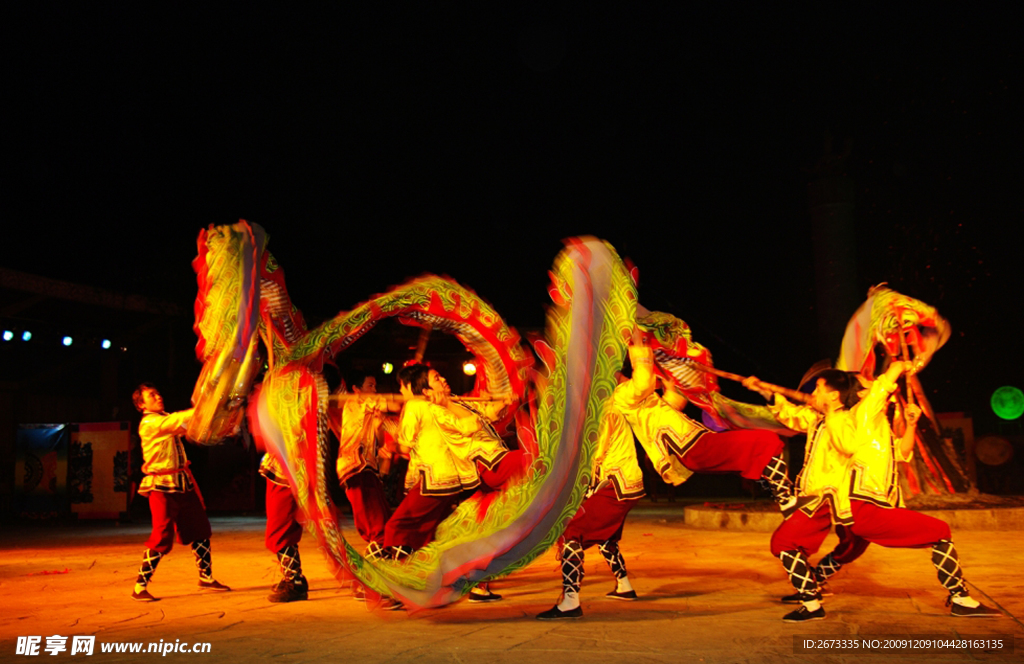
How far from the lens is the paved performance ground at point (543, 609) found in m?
4.44

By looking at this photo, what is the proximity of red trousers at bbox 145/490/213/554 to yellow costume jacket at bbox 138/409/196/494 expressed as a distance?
0.23 feet

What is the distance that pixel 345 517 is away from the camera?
15.5m

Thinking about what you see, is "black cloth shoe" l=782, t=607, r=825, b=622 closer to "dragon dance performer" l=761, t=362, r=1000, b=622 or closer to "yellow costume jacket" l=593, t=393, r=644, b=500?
"dragon dance performer" l=761, t=362, r=1000, b=622

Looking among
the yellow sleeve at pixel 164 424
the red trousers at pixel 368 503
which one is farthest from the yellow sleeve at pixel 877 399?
the yellow sleeve at pixel 164 424

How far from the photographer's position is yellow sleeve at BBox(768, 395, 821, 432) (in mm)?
5508

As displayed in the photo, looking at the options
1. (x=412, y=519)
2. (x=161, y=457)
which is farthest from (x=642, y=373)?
(x=161, y=457)

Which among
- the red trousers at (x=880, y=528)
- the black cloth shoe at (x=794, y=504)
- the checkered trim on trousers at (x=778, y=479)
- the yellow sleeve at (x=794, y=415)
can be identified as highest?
the yellow sleeve at (x=794, y=415)

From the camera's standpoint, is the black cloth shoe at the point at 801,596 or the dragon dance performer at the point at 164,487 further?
the dragon dance performer at the point at 164,487

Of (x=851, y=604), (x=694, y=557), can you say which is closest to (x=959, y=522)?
(x=694, y=557)

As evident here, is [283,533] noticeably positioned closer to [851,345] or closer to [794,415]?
[794,415]

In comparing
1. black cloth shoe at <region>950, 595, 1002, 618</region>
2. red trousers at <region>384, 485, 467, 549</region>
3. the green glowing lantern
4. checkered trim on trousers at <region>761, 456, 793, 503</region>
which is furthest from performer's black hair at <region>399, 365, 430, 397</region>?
the green glowing lantern

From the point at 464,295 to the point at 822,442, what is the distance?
2.56 m

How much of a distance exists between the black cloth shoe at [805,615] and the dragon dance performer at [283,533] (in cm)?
341

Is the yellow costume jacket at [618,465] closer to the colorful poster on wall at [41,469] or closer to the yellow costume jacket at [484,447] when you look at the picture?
the yellow costume jacket at [484,447]
